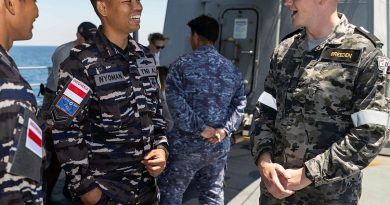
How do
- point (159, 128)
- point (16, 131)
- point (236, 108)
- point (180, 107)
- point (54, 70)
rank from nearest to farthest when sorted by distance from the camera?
point (16, 131), point (159, 128), point (180, 107), point (236, 108), point (54, 70)

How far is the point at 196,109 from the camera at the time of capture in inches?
99.7

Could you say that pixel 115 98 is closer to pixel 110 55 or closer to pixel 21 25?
pixel 110 55

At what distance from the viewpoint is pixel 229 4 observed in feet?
19.4

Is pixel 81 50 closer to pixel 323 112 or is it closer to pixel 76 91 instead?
pixel 76 91

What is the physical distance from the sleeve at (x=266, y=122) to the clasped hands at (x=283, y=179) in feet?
0.40

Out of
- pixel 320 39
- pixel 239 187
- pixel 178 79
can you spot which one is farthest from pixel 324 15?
pixel 239 187

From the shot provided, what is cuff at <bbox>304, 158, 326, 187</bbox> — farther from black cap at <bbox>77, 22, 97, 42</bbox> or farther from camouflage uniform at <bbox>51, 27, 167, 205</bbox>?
black cap at <bbox>77, 22, 97, 42</bbox>

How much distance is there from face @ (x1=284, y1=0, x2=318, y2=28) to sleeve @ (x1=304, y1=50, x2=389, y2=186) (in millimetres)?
279

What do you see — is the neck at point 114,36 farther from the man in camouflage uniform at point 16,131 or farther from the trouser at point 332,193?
the trouser at point 332,193

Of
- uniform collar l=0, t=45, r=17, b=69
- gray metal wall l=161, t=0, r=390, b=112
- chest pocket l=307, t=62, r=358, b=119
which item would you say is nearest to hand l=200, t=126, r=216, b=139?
chest pocket l=307, t=62, r=358, b=119

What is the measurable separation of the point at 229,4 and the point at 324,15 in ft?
14.8

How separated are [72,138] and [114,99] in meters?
0.25

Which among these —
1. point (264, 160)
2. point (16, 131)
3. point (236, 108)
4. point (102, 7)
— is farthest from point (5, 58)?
point (236, 108)

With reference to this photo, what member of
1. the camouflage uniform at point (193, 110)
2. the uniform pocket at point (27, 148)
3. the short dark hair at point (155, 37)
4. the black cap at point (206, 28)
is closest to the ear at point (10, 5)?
the uniform pocket at point (27, 148)
